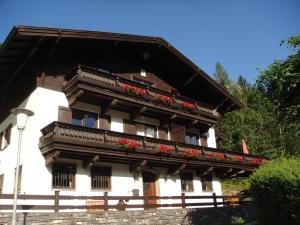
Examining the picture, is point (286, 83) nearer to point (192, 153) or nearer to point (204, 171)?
point (192, 153)

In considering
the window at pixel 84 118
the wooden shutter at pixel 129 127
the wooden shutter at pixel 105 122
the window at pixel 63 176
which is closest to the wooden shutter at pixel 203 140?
the wooden shutter at pixel 129 127

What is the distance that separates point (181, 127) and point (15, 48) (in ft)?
37.6

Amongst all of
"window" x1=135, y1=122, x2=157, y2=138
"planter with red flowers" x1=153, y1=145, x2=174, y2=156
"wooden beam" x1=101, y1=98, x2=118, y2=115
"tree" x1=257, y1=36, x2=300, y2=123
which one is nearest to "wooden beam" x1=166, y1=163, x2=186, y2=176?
"planter with red flowers" x1=153, y1=145, x2=174, y2=156

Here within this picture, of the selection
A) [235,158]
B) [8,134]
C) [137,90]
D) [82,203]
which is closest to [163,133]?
[137,90]

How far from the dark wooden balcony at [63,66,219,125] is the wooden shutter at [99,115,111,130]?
702 mm

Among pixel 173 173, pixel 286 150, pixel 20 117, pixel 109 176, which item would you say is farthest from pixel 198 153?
pixel 286 150

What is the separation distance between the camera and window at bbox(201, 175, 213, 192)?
974 inches

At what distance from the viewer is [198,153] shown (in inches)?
890

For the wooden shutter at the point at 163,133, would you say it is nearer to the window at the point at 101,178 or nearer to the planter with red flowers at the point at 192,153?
the planter with red flowers at the point at 192,153

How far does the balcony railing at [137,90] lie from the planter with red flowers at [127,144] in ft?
9.23

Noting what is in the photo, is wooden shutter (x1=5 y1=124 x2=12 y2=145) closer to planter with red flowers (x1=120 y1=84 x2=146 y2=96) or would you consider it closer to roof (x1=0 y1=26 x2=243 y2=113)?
roof (x1=0 y1=26 x2=243 y2=113)

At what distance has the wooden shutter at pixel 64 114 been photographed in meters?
18.5

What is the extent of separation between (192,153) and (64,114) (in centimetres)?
810

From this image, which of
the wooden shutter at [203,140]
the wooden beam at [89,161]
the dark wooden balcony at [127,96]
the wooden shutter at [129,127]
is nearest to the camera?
the wooden beam at [89,161]
